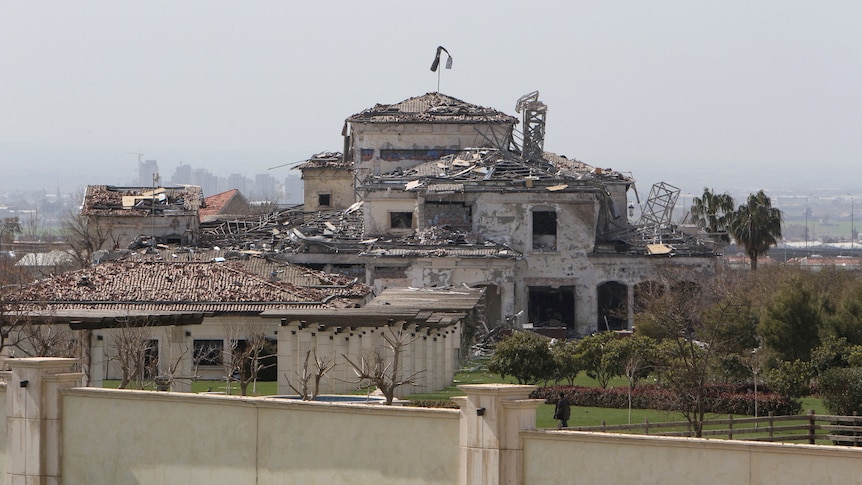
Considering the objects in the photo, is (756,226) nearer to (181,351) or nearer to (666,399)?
(181,351)

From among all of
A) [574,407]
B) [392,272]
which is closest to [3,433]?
[574,407]

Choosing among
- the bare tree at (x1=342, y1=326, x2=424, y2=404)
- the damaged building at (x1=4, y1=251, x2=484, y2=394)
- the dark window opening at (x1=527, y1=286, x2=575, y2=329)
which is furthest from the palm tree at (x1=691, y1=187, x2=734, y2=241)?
the bare tree at (x1=342, y1=326, x2=424, y2=404)

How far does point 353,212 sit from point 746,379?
35140mm

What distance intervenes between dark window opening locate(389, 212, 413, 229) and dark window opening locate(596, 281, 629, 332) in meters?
8.44

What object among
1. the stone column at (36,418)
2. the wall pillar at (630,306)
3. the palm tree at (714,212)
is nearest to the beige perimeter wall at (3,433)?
the stone column at (36,418)

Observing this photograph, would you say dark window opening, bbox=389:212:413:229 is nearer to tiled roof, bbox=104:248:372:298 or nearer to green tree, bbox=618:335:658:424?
tiled roof, bbox=104:248:372:298

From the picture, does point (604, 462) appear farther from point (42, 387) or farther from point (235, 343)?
point (235, 343)

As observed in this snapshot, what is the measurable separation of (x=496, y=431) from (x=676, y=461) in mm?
2293

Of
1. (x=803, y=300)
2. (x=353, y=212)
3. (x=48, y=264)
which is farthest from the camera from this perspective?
(x=48, y=264)

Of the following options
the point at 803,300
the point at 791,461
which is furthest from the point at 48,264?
the point at 791,461

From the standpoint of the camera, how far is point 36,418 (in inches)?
1006

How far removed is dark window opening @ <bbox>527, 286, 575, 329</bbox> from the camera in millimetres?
71438

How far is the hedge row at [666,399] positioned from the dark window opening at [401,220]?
31.1 meters

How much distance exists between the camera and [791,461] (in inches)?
784
